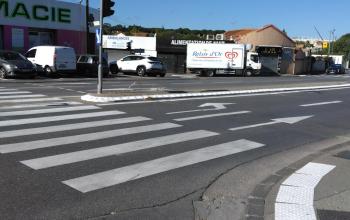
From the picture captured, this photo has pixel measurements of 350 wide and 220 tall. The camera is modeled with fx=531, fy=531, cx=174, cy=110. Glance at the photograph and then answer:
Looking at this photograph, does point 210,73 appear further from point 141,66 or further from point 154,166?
point 154,166

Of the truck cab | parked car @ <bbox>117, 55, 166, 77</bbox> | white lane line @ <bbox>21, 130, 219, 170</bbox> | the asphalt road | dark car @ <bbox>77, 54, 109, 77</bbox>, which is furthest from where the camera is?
the truck cab

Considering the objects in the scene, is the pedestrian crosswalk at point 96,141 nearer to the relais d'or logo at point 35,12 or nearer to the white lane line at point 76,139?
the white lane line at point 76,139

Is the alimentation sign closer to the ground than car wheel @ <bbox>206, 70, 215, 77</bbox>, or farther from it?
farther from it

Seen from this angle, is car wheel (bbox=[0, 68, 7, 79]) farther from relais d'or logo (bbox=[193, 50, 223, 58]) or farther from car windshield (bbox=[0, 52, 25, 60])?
relais d'or logo (bbox=[193, 50, 223, 58])

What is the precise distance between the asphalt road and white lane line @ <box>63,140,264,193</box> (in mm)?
13

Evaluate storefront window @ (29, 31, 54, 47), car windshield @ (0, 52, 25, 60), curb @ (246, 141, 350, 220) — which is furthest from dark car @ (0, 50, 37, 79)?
curb @ (246, 141, 350, 220)

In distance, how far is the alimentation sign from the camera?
34.5m

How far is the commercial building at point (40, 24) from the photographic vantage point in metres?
34.6

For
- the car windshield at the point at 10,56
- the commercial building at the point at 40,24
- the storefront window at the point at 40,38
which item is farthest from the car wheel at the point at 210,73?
the car windshield at the point at 10,56

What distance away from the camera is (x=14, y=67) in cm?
2694

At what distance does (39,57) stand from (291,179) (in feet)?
84.1

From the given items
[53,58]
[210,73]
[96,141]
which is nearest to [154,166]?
[96,141]

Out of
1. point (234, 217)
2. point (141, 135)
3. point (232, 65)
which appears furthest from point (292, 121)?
point (232, 65)

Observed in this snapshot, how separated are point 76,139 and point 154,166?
224cm
